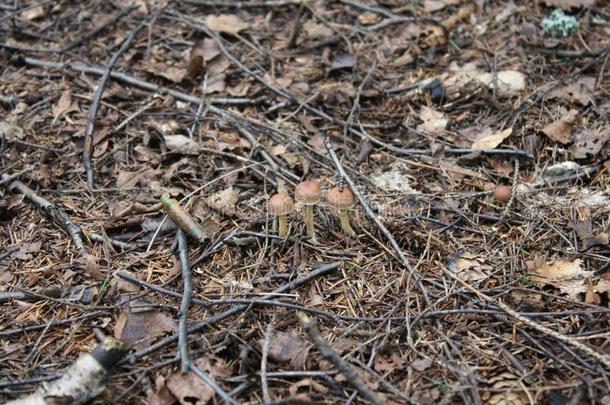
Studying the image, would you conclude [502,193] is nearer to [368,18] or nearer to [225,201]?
[225,201]

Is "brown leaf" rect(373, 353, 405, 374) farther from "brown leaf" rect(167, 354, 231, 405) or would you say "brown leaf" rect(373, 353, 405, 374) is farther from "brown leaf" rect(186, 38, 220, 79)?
"brown leaf" rect(186, 38, 220, 79)

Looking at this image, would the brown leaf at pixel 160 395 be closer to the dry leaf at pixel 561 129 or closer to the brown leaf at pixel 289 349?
the brown leaf at pixel 289 349

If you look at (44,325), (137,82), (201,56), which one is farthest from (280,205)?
(137,82)

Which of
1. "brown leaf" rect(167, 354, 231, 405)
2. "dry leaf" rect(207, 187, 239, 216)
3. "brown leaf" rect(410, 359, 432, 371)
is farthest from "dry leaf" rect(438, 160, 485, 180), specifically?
"brown leaf" rect(167, 354, 231, 405)

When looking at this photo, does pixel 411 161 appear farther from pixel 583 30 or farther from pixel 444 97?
pixel 583 30

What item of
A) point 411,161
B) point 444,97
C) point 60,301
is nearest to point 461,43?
point 444,97

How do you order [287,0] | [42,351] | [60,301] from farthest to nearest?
1. [287,0]
2. [60,301]
3. [42,351]
